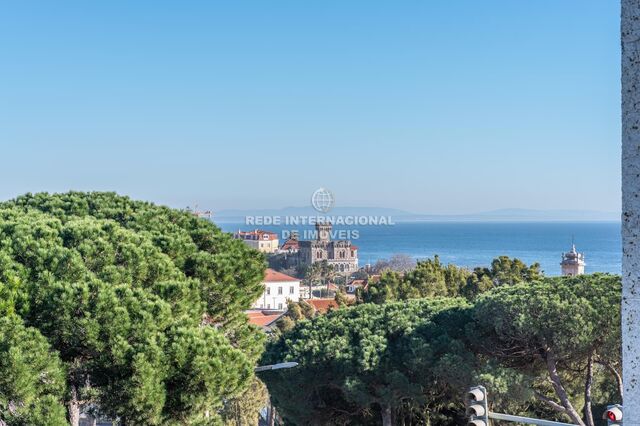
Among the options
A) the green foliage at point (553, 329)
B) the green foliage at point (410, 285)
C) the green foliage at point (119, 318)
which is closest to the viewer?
the green foliage at point (119, 318)

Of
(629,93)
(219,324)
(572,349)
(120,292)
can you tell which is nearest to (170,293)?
(120,292)

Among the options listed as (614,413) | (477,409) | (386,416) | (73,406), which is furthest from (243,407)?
(614,413)

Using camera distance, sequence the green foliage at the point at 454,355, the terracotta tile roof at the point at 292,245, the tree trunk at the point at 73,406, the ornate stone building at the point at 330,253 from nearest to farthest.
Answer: the tree trunk at the point at 73,406 < the green foliage at the point at 454,355 < the ornate stone building at the point at 330,253 < the terracotta tile roof at the point at 292,245

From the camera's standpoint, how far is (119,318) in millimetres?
10422

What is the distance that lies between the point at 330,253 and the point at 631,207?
476 feet

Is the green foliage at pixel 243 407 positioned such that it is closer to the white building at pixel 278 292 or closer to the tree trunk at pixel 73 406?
the tree trunk at pixel 73 406

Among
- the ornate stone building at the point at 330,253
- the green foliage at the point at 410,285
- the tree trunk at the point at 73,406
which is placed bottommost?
the ornate stone building at the point at 330,253

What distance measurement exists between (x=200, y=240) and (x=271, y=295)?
257 feet

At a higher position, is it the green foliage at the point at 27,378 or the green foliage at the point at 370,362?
the green foliage at the point at 27,378

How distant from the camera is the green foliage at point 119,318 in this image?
34.0ft

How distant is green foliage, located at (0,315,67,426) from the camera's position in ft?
31.5

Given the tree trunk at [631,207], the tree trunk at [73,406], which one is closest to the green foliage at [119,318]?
the tree trunk at [73,406]

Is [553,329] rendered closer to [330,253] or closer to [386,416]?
[386,416]

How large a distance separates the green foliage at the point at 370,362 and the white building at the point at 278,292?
7272cm
